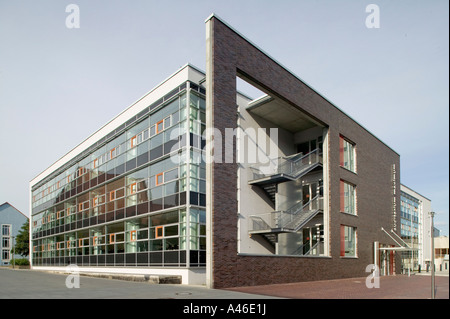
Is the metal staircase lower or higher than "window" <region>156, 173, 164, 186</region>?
lower

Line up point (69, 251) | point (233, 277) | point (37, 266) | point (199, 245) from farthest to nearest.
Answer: point (37, 266) < point (69, 251) < point (199, 245) < point (233, 277)

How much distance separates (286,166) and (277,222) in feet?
12.2

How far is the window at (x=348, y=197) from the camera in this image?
2784cm

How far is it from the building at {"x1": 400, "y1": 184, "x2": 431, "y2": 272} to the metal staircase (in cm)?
1946

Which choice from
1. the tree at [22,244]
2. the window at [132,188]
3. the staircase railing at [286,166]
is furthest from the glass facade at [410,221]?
the tree at [22,244]

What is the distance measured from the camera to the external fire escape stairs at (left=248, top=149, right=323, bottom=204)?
79.6 ft

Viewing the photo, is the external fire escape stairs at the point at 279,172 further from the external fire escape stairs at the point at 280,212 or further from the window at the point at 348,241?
the window at the point at 348,241

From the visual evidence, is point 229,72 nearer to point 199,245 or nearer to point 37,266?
point 199,245

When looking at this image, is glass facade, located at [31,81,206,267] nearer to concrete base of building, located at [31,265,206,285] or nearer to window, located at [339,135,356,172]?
concrete base of building, located at [31,265,206,285]

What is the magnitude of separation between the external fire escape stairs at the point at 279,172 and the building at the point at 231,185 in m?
0.08

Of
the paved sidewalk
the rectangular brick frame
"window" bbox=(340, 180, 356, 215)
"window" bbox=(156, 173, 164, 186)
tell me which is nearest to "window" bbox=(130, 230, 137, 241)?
"window" bbox=(156, 173, 164, 186)

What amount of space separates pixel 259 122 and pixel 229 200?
10337 millimetres
